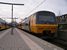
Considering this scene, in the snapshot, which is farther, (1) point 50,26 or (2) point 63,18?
(2) point 63,18

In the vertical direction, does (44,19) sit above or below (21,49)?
above

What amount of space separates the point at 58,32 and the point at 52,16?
2179 mm

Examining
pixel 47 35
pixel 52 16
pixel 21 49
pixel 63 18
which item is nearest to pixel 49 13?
pixel 52 16

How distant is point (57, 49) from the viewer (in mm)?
11539

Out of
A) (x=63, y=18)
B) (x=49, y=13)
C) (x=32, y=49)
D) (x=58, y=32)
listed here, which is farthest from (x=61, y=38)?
(x=32, y=49)

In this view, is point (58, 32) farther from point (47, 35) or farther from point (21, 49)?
point (21, 49)

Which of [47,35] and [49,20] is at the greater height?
[49,20]

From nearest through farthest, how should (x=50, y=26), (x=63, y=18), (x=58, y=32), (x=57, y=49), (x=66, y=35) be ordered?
(x=57, y=49) < (x=66, y=35) < (x=50, y=26) < (x=58, y=32) < (x=63, y=18)

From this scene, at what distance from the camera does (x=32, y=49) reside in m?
12.0

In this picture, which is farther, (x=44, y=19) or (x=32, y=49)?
(x=44, y=19)

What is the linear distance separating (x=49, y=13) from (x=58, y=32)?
258 cm

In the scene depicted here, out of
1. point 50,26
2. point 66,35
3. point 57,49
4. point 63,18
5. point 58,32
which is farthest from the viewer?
point 63,18

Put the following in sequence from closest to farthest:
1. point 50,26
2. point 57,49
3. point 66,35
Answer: point 57,49
point 66,35
point 50,26

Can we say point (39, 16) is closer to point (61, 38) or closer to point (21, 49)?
point (61, 38)
